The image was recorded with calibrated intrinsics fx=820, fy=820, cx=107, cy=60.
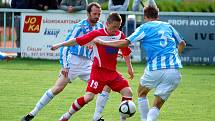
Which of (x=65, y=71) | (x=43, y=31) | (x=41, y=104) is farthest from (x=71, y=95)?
(x=43, y=31)

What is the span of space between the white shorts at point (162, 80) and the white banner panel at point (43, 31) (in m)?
12.6

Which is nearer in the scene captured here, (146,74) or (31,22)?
(146,74)

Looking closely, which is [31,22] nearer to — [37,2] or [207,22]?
[37,2]

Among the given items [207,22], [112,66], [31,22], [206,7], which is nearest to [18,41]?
[31,22]

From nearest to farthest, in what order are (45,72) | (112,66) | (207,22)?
(112,66) → (45,72) → (207,22)

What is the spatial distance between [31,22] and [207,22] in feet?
16.9

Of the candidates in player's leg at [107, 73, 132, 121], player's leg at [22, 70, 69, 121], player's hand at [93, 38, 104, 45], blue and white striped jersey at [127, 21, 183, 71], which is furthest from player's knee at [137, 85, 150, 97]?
player's leg at [22, 70, 69, 121]

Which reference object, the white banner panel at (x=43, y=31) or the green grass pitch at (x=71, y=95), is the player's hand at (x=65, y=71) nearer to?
the green grass pitch at (x=71, y=95)

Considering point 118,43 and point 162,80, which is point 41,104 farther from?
point 162,80

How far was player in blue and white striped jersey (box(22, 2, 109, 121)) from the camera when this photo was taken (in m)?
12.7

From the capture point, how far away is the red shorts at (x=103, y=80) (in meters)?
12.1

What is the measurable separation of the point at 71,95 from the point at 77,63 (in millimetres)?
3038

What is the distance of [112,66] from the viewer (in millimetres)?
12234

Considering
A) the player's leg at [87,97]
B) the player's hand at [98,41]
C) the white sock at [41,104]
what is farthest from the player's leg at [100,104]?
the player's hand at [98,41]
